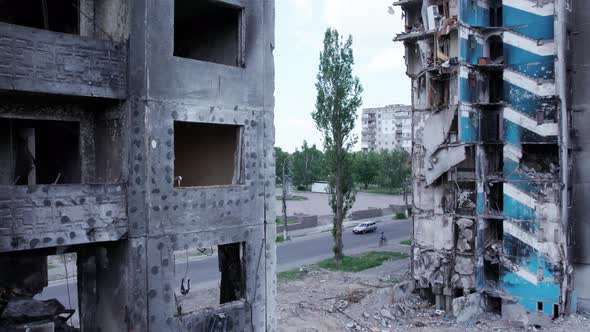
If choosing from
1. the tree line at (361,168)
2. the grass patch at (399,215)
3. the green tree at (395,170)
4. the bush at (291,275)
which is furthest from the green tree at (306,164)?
the bush at (291,275)

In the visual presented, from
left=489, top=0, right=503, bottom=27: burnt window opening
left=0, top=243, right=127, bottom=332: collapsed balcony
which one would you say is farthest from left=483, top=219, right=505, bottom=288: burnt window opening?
left=0, top=243, right=127, bottom=332: collapsed balcony

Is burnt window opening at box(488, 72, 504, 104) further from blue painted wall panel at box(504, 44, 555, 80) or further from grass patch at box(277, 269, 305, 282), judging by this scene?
grass patch at box(277, 269, 305, 282)

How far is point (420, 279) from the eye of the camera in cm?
2209

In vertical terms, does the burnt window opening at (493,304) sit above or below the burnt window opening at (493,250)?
below

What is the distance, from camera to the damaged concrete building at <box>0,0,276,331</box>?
7773 mm

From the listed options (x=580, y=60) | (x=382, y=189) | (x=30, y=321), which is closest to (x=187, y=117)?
(x=30, y=321)

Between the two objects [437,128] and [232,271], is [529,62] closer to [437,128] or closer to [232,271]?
[437,128]

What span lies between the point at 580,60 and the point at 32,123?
2188cm

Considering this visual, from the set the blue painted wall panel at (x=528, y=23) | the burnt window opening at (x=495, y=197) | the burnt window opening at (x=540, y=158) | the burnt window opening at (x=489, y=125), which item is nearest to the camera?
the blue painted wall panel at (x=528, y=23)

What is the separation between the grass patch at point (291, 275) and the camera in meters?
25.9

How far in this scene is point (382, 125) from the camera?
120312mm

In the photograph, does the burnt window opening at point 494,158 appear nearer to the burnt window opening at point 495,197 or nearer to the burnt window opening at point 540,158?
the burnt window opening at point 495,197

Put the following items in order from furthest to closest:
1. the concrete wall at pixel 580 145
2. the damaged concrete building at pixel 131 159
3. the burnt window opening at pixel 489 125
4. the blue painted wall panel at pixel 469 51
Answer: the burnt window opening at pixel 489 125 < the blue painted wall panel at pixel 469 51 < the concrete wall at pixel 580 145 < the damaged concrete building at pixel 131 159

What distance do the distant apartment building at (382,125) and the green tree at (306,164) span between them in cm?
3451
